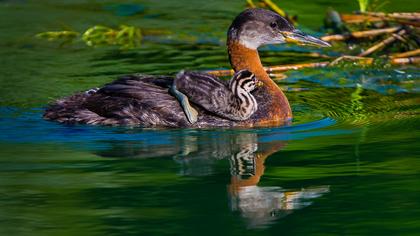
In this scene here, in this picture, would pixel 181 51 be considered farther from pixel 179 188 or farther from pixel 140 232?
pixel 140 232

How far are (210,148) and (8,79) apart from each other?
384cm

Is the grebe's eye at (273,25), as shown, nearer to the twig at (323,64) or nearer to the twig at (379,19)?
the twig at (323,64)

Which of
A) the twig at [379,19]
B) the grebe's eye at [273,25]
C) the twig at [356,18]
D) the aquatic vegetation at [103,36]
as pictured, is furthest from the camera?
the aquatic vegetation at [103,36]

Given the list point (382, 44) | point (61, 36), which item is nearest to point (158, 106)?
point (382, 44)

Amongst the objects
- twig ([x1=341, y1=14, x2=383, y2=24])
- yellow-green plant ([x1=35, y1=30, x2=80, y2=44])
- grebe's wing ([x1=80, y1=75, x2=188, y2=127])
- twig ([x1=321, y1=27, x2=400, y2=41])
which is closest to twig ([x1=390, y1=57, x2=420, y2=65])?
twig ([x1=321, y1=27, x2=400, y2=41])

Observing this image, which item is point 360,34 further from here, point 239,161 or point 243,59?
point 239,161

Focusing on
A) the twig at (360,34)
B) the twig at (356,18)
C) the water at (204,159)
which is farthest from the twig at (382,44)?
the water at (204,159)

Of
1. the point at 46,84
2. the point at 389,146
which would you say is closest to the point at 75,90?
the point at 46,84

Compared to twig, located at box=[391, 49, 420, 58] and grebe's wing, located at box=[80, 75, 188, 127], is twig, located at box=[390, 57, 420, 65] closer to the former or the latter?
twig, located at box=[391, 49, 420, 58]

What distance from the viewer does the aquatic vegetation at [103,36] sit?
14484 millimetres

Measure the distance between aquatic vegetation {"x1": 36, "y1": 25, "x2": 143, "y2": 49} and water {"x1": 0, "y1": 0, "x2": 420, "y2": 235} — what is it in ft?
0.81

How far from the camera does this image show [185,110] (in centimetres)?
1016

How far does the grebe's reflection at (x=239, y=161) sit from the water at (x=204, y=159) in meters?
0.01

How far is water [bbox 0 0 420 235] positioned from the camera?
6855mm
